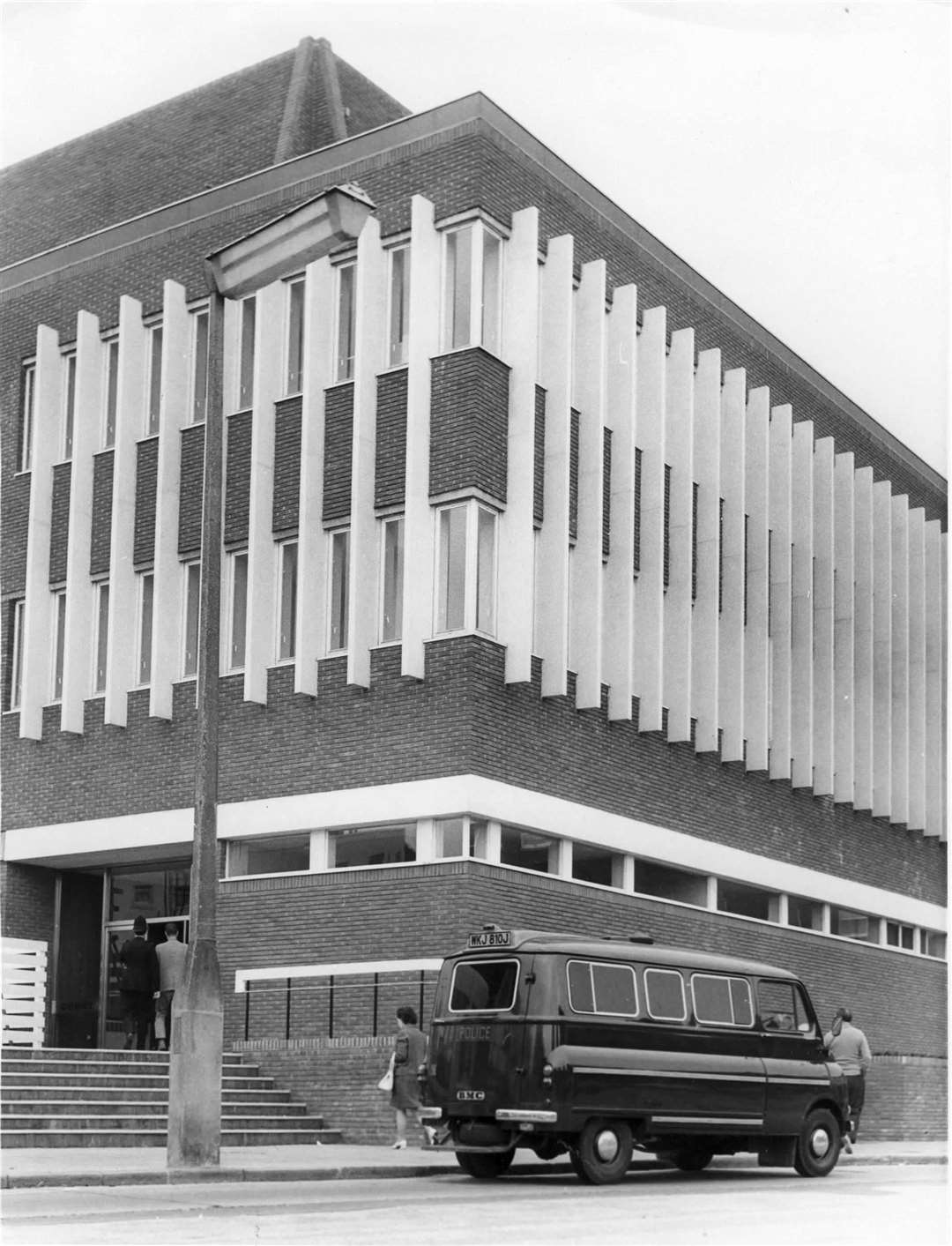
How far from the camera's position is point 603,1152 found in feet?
57.8

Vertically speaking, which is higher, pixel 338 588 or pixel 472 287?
pixel 472 287

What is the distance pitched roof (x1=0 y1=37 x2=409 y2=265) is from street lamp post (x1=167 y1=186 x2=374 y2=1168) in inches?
537

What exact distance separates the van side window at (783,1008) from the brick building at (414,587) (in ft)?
15.2

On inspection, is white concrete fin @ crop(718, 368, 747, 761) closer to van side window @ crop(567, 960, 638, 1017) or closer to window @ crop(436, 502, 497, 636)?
window @ crop(436, 502, 497, 636)

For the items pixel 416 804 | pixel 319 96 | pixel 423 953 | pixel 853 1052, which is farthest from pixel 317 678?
pixel 319 96

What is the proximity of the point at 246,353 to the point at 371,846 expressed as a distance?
7.98 metres

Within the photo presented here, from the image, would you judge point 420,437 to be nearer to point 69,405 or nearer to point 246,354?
point 246,354

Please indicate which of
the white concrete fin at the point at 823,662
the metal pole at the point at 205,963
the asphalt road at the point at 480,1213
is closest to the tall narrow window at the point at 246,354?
the metal pole at the point at 205,963

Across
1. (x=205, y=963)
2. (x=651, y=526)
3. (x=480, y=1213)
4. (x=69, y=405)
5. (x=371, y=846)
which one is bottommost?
(x=480, y=1213)

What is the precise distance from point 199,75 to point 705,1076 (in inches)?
472

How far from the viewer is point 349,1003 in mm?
23500

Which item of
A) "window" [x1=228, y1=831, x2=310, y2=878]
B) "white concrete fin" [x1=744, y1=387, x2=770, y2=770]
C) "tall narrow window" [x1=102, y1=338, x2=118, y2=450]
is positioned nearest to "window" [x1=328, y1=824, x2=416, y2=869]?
"window" [x1=228, y1=831, x2=310, y2=878]

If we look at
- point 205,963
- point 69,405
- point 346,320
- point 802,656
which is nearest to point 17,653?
point 69,405

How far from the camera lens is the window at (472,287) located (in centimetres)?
2492
